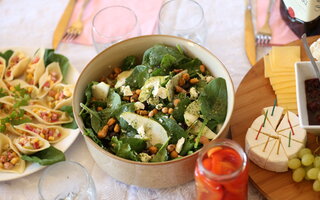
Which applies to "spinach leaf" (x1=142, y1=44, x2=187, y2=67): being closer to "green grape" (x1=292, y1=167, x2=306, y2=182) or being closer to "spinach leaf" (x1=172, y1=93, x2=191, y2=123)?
"spinach leaf" (x1=172, y1=93, x2=191, y2=123)

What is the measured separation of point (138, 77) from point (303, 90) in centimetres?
→ 47

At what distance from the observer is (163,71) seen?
1.25 m

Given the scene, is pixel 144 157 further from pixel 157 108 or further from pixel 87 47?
pixel 87 47

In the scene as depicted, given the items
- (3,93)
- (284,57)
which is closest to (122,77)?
(3,93)

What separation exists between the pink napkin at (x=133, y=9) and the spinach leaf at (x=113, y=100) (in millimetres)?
397

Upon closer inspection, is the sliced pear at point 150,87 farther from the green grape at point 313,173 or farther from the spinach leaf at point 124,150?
the green grape at point 313,173

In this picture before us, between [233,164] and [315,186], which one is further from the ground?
[233,164]

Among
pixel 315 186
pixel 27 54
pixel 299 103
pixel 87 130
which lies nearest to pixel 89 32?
pixel 27 54

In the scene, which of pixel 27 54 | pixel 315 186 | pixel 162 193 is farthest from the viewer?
pixel 27 54

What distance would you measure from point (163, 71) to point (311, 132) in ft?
1.44

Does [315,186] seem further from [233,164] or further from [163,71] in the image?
[163,71]

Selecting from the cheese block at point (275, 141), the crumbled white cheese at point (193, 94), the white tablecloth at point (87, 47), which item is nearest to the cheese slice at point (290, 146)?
the cheese block at point (275, 141)

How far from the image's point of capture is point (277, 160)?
42.8 inches

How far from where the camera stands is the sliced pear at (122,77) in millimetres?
1266
